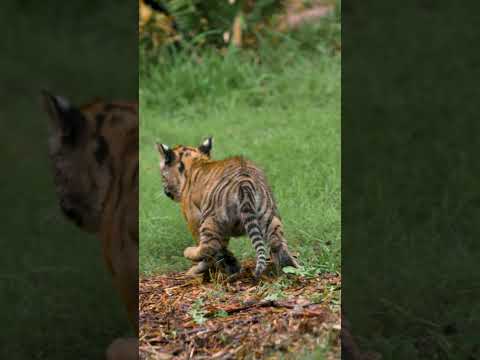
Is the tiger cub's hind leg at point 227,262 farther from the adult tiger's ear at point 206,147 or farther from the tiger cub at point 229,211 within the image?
the adult tiger's ear at point 206,147

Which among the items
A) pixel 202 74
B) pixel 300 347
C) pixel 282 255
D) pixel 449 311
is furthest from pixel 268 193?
pixel 202 74

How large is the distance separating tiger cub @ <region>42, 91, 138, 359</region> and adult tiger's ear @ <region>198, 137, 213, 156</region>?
252 mm

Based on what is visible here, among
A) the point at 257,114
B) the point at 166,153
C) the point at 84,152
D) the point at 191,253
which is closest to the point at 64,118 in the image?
the point at 84,152

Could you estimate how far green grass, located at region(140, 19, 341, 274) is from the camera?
10.4 ft

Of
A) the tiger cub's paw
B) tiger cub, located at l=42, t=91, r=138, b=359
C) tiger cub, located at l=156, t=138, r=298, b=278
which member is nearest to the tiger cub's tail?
tiger cub, located at l=156, t=138, r=298, b=278

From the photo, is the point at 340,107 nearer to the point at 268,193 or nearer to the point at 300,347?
the point at 268,193

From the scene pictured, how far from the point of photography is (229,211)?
3.09 m

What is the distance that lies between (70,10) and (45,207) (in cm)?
80

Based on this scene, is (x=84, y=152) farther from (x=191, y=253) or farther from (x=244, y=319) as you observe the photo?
(x=244, y=319)

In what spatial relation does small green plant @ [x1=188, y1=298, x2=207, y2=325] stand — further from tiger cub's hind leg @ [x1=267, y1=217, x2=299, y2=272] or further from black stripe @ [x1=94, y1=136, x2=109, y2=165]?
black stripe @ [x1=94, y1=136, x2=109, y2=165]

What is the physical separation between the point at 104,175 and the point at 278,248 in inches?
21.7

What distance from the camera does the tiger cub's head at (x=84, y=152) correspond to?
3020 mm

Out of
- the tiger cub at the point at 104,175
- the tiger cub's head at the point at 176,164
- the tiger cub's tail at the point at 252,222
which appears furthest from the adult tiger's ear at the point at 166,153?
the tiger cub's tail at the point at 252,222

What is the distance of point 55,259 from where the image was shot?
3889 millimetres
